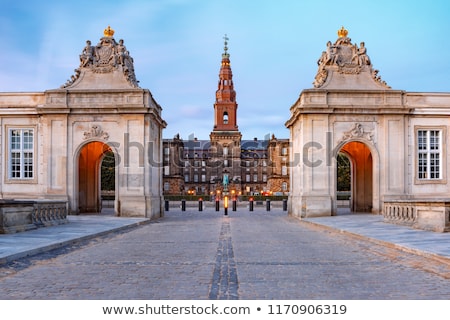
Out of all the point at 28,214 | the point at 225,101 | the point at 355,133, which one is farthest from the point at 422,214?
the point at 225,101

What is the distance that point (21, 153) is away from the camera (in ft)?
103

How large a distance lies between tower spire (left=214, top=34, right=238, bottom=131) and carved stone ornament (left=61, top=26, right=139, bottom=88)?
95.7 m

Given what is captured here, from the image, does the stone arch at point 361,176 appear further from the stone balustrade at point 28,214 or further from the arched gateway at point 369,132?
the stone balustrade at point 28,214

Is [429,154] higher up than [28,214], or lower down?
higher up

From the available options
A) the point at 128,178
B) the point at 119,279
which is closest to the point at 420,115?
the point at 128,178

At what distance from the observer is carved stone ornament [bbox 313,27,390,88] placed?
1241 inches

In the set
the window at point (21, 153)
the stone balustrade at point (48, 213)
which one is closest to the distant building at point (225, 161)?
the window at point (21, 153)

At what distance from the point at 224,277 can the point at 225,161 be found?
124m

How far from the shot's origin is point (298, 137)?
→ 3306cm

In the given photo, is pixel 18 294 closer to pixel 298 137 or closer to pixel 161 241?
pixel 161 241

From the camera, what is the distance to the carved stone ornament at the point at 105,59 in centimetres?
3086

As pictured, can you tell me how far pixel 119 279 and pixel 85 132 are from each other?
878 inches

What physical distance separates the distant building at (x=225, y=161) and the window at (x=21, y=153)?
84719mm

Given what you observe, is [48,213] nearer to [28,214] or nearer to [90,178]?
[28,214]
